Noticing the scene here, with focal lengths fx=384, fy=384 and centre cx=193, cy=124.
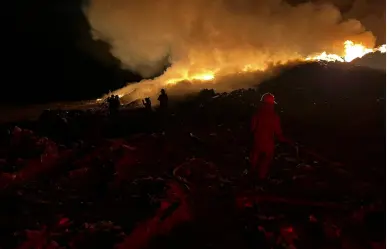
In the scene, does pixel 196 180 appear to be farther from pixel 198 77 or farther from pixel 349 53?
pixel 349 53

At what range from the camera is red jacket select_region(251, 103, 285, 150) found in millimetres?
8781

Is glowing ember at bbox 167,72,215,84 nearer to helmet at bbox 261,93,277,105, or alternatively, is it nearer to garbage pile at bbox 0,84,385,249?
garbage pile at bbox 0,84,385,249

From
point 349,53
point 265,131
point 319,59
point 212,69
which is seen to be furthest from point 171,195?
point 349,53

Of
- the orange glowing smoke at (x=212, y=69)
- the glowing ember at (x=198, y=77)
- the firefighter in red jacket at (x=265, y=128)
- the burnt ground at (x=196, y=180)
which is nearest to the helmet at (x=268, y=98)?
the firefighter in red jacket at (x=265, y=128)

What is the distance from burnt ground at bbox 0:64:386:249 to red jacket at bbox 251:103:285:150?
1.37 m

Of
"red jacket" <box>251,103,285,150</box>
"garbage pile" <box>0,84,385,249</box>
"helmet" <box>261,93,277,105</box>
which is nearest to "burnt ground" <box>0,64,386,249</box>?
"garbage pile" <box>0,84,385,249</box>

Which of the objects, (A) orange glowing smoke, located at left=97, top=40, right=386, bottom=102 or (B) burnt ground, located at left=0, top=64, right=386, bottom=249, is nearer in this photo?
(B) burnt ground, located at left=0, top=64, right=386, bottom=249

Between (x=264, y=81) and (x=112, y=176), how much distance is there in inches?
486

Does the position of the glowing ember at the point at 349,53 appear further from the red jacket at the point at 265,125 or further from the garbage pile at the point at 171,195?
the red jacket at the point at 265,125

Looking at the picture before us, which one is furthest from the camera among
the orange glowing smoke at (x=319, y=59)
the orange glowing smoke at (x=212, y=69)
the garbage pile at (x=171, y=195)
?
the orange glowing smoke at (x=212, y=69)

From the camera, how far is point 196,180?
1046 cm

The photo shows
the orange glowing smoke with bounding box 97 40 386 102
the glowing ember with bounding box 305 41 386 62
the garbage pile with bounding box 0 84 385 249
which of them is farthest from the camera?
the orange glowing smoke with bounding box 97 40 386 102

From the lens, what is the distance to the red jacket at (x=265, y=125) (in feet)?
28.8

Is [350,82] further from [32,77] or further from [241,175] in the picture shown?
[32,77]
